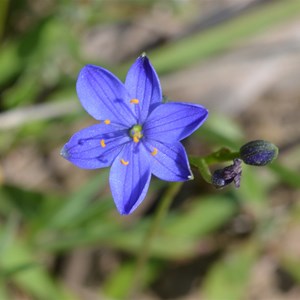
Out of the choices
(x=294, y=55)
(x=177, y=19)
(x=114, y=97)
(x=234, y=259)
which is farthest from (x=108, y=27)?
(x=114, y=97)

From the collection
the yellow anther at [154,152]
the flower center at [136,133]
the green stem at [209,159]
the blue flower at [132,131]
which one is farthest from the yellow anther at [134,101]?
the green stem at [209,159]

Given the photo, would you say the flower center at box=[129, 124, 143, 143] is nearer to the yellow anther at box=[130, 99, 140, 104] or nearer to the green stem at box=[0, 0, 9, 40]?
the yellow anther at box=[130, 99, 140, 104]

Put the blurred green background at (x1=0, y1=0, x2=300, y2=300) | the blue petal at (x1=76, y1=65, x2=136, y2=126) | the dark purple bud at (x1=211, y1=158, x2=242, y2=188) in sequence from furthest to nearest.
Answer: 1. the blurred green background at (x1=0, y1=0, x2=300, y2=300)
2. the blue petal at (x1=76, y1=65, x2=136, y2=126)
3. the dark purple bud at (x1=211, y1=158, x2=242, y2=188)

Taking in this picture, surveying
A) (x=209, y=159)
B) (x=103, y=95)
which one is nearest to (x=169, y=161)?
(x=209, y=159)

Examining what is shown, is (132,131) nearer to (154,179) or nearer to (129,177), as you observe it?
(129,177)

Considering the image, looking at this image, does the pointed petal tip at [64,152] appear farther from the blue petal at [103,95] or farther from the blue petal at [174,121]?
the blue petal at [174,121]

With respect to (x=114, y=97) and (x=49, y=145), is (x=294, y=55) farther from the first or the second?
(x=114, y=97)

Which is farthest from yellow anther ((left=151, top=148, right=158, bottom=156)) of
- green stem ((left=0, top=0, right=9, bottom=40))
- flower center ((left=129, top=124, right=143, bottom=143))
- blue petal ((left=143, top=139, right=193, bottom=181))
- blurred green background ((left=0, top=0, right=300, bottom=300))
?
green stem ((left=0, top=0, right=9, bottom=40))
